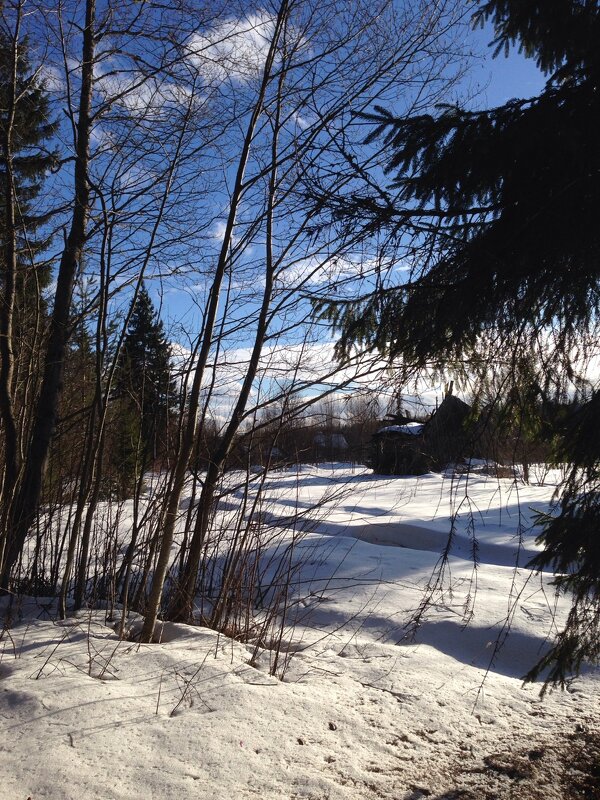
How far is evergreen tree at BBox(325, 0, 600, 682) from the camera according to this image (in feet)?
7.53

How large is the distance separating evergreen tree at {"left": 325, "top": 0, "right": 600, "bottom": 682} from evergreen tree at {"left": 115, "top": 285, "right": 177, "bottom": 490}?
191 centimetres

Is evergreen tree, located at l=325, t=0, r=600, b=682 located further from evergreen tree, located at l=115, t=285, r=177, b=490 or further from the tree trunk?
the tree trunk

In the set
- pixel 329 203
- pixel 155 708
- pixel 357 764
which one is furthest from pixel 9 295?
pixel 357 764

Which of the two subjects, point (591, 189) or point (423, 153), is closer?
point (591, 189)

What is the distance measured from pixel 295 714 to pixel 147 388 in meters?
2.50

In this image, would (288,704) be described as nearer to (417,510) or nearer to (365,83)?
(365,83)

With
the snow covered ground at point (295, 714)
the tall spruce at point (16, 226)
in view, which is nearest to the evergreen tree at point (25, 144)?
the tall spruce at point (16, 226)

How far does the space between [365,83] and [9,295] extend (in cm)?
283

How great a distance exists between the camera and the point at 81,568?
12.9ft

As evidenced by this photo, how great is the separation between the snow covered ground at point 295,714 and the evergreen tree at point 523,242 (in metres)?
0.31

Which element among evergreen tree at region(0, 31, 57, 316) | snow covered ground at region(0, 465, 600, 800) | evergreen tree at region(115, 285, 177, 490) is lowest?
snow covered ground at region(0, 465, 600, 800)

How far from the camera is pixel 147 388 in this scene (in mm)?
4375

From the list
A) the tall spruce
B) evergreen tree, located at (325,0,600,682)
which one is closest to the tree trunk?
the tall spruce

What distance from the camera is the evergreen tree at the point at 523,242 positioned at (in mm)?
2295
